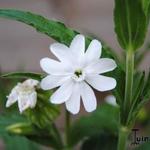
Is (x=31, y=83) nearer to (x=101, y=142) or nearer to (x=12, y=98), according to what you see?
(x=12, y=98)

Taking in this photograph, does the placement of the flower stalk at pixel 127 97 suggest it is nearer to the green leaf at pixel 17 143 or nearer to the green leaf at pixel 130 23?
the green leaf at pixel 130 23

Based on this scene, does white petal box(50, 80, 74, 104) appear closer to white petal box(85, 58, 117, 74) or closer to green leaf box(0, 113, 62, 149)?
white petal box(85, 58, 117, 74)

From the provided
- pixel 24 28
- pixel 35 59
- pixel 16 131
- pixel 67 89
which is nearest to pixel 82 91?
pixel 67 89

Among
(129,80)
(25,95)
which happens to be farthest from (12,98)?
(129,80)

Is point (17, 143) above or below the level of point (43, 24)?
below

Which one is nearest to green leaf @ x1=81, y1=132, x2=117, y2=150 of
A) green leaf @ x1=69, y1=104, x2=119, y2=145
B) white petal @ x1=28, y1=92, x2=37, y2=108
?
green leaf @ x1=69, y1=104, x2=119, y2=145

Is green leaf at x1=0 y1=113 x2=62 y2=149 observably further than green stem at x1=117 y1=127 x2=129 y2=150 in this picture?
Yes

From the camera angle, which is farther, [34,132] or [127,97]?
[34,132]
